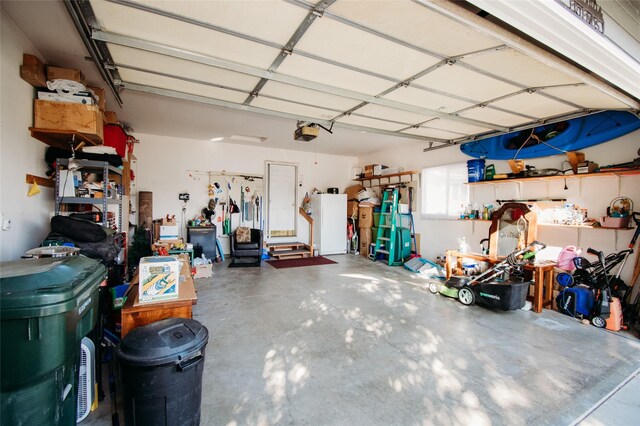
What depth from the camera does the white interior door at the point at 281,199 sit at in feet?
24.6

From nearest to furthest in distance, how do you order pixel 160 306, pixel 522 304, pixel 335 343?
pixel 160 306 < pixel 335 343 < pixel 522 304

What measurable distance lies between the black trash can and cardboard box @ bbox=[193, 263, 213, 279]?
12.3 ft

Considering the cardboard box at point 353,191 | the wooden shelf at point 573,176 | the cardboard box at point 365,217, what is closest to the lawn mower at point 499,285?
the wooden shelf at point 573,176

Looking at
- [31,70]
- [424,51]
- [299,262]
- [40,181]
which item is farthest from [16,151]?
[299,262]

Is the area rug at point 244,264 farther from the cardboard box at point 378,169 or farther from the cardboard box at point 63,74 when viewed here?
the cardboard box at point 63,74

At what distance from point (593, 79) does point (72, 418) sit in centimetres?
436

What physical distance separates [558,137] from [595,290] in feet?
6.89

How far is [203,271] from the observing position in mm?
5148

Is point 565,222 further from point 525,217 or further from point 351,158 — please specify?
point 351,158

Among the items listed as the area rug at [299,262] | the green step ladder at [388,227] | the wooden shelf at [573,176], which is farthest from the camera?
the green step ladder at [388,227]

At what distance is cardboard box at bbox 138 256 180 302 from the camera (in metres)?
1.89

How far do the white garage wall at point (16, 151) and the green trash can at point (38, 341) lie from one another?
4.41 ft

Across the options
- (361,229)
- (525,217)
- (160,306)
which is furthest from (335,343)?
(361,229)

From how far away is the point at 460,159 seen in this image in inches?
222
